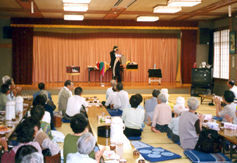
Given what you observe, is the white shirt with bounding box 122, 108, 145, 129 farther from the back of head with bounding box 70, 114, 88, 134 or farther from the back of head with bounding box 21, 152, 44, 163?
the back of head with bounding box 21, 152, 44, 163

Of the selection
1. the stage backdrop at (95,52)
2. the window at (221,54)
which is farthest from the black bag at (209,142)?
the stage backdrop at (95,52)

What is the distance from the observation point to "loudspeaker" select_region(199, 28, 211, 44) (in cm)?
1384

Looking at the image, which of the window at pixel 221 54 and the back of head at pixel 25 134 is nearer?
the back of head at pixel 25 134

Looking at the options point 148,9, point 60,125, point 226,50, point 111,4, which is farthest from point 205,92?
point 60,125

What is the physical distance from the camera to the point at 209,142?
4.34 metres

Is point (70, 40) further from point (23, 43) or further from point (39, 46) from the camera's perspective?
point (23, 43)

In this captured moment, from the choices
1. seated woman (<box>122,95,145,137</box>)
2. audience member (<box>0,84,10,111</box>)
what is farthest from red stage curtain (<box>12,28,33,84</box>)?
seated woman (<box>122,95,145,137</box>)

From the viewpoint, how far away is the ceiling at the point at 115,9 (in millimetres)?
9672

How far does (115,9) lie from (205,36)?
16.1 feet

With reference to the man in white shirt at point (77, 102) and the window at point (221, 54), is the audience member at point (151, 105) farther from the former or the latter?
the window at point (221, 54)

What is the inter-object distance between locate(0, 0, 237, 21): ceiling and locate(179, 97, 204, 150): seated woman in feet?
18.2

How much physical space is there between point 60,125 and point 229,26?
805cm

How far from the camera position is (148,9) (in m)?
11.1

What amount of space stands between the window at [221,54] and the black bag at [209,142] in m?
8.56
